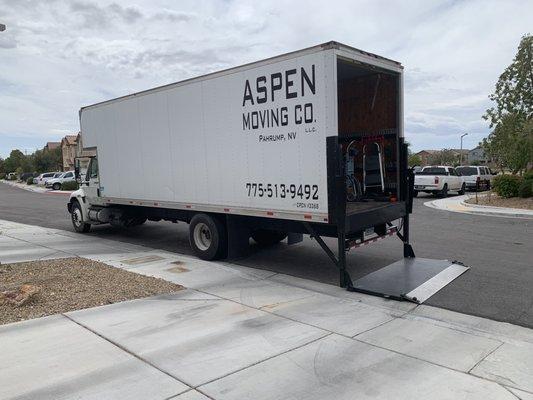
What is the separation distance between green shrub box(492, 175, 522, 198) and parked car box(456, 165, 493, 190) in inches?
349

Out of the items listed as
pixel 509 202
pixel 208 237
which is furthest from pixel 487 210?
pixel 208 237

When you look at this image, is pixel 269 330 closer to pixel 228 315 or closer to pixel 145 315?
pixel 228 315

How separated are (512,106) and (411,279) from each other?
867 inches

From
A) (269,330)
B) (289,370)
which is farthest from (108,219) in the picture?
(289,370)

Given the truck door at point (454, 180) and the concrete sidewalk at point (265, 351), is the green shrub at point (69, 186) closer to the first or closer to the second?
the truck door at point (454, 180)

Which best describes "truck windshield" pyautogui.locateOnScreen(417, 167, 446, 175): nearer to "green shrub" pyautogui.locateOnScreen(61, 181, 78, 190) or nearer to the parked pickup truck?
the parked pickup truck

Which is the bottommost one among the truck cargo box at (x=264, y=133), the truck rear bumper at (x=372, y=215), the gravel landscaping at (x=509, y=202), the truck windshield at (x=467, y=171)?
the gravel landscaping at (x=509, y=202)

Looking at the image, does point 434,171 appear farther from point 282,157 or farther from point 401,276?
point 282,157

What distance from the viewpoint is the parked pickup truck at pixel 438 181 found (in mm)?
25609

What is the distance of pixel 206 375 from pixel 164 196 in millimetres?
6548

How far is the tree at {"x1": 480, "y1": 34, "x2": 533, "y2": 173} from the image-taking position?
73.3 feet

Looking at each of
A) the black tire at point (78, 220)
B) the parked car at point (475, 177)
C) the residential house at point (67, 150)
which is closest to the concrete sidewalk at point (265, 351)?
the black tire at point (78, 220)

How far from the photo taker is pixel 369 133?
9.23 meters

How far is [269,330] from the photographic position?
5266 mm
